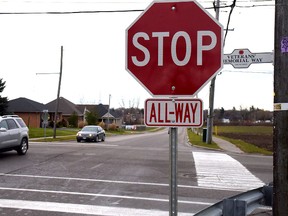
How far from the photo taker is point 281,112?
461 cm

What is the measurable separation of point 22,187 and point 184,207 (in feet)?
13.8

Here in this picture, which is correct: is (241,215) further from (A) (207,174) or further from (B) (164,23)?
(A) (207,174)

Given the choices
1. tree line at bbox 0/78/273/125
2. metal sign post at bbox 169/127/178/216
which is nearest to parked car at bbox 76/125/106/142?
metal sign post at bbox 169/127/178/216

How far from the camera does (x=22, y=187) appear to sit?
10000 mm

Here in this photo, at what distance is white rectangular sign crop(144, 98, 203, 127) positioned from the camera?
3215 millimetres

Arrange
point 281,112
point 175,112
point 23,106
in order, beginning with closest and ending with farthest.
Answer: point 175,112, point 281,112, point 23,106

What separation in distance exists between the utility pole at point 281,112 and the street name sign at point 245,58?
6.30m

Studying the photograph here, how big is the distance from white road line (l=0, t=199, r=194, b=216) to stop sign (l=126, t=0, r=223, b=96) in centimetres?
454

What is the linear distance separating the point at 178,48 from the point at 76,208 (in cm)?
537

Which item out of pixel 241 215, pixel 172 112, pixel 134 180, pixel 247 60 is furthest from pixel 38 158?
pixel 172 112

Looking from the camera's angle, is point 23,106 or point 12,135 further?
point 23,106

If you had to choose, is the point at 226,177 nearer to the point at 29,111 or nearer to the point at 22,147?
the point at 22,147

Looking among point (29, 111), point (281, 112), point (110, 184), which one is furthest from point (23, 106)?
point (281, 112)

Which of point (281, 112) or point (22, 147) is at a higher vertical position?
point (281, 112)
